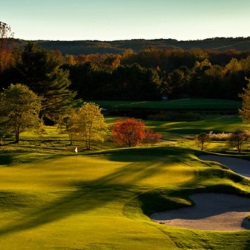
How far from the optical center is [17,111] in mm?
49969

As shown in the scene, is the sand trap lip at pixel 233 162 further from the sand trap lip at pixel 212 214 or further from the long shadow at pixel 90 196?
the sand trap lip at pixel 212 214

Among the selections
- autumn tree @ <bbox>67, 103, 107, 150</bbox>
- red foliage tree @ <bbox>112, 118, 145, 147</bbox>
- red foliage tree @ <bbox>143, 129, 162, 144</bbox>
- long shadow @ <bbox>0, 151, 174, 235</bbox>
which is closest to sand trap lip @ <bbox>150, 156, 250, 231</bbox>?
long shadow @ <bbox>0, 151, 174, 235</bbox>

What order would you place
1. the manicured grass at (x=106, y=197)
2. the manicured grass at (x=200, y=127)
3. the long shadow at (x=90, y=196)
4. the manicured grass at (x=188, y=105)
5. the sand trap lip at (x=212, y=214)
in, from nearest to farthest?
the manicured grass at (x=106, y=197) < the long shadow at (x=90, y=196) < the sand trap lip at (x=212, y=214) < the manicured grass at (x=200, y=127) < the manicured grass at (x=188, y=105)

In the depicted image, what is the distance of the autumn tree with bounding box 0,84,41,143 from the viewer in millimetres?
49656

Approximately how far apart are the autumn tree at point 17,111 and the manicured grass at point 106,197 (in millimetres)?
17912

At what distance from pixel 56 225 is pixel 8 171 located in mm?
10841

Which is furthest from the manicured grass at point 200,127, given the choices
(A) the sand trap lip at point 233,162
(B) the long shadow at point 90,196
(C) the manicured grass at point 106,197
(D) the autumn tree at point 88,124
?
(B) the long shadow at point 90,196

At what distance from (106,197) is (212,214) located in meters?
5.21

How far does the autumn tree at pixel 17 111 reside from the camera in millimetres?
49656

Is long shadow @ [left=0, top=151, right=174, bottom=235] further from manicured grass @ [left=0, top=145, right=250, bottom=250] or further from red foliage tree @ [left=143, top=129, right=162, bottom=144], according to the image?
red foliage tree @ [left=143, top=129, right=162, bottom=144]

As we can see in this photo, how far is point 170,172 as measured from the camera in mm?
28656

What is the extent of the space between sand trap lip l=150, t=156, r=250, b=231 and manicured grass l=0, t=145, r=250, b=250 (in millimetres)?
534

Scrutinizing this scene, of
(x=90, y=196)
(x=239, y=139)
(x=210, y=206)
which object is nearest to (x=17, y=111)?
(x=239, y=139)

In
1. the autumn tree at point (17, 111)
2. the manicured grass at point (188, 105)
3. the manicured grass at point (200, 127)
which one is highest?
the autumn tree at point (17, 111)
